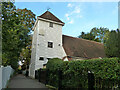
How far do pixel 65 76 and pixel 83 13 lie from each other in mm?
6764

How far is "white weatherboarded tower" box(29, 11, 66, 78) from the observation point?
18.0 meters

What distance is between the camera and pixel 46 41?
18.9m

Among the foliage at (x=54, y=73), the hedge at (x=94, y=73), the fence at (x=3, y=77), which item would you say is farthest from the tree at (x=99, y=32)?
the fence at (x=3, y=77)

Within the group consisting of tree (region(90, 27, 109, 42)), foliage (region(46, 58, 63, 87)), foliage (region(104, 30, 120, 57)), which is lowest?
foliage (region(46, 58, 63, 87))

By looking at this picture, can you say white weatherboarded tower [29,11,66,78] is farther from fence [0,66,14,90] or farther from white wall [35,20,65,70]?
fence [0,66,14,90]

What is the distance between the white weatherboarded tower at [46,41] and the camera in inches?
709

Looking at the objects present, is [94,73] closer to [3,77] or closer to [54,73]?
[54,73]

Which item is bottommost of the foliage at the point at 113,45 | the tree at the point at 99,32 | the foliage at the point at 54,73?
the foliage at the point at 54,73

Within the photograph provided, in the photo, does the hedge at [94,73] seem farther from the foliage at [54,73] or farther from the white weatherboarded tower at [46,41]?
the white weatherboarded tower at [46,41]

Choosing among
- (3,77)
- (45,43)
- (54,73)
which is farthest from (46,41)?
(3,77)

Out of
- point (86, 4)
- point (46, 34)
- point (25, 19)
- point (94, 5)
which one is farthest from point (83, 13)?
point (25, 19)

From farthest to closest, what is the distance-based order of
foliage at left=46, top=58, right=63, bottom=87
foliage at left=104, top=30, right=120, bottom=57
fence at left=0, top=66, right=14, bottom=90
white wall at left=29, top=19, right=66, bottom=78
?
white wall at left=29, top=19, right=66, bottom=78
foliage at left=104, top=30, right=120, bottom=57
foliage at left=46, top=58, right=63, bottom=87
fence at left=0, top=66, right=14, bottom=90

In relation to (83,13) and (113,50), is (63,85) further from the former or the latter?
(113,50)

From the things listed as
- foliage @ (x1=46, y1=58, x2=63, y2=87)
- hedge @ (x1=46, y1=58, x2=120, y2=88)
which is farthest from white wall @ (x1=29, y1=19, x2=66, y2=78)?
hedge @ (x1=46, y1=58, x2=120, y2=88)
